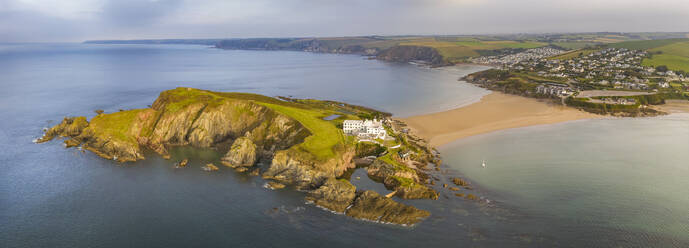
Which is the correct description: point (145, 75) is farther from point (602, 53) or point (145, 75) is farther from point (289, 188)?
point (602, 53)

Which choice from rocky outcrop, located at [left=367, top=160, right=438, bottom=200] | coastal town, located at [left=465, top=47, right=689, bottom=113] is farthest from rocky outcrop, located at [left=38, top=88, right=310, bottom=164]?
coastal town, located at [left=465, top=47, right=689, bottom=113]

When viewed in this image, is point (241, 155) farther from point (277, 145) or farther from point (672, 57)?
point (672, 57)

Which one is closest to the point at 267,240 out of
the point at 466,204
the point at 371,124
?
the point at 466,204

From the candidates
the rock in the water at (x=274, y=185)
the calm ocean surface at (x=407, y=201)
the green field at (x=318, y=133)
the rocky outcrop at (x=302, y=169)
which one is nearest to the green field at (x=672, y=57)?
the calm ocean surface at (x=407, y=201)

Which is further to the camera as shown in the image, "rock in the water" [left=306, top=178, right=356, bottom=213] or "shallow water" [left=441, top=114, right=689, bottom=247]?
"rock in the water" [left=306, top=178, right=356, bottom=213]

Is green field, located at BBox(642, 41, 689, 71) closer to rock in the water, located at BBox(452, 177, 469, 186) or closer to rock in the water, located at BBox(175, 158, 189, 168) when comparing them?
rock in the water, located at BBox(452, 177, 469, 186)

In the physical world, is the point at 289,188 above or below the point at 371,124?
below

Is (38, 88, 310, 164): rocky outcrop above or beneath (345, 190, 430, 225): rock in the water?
above
